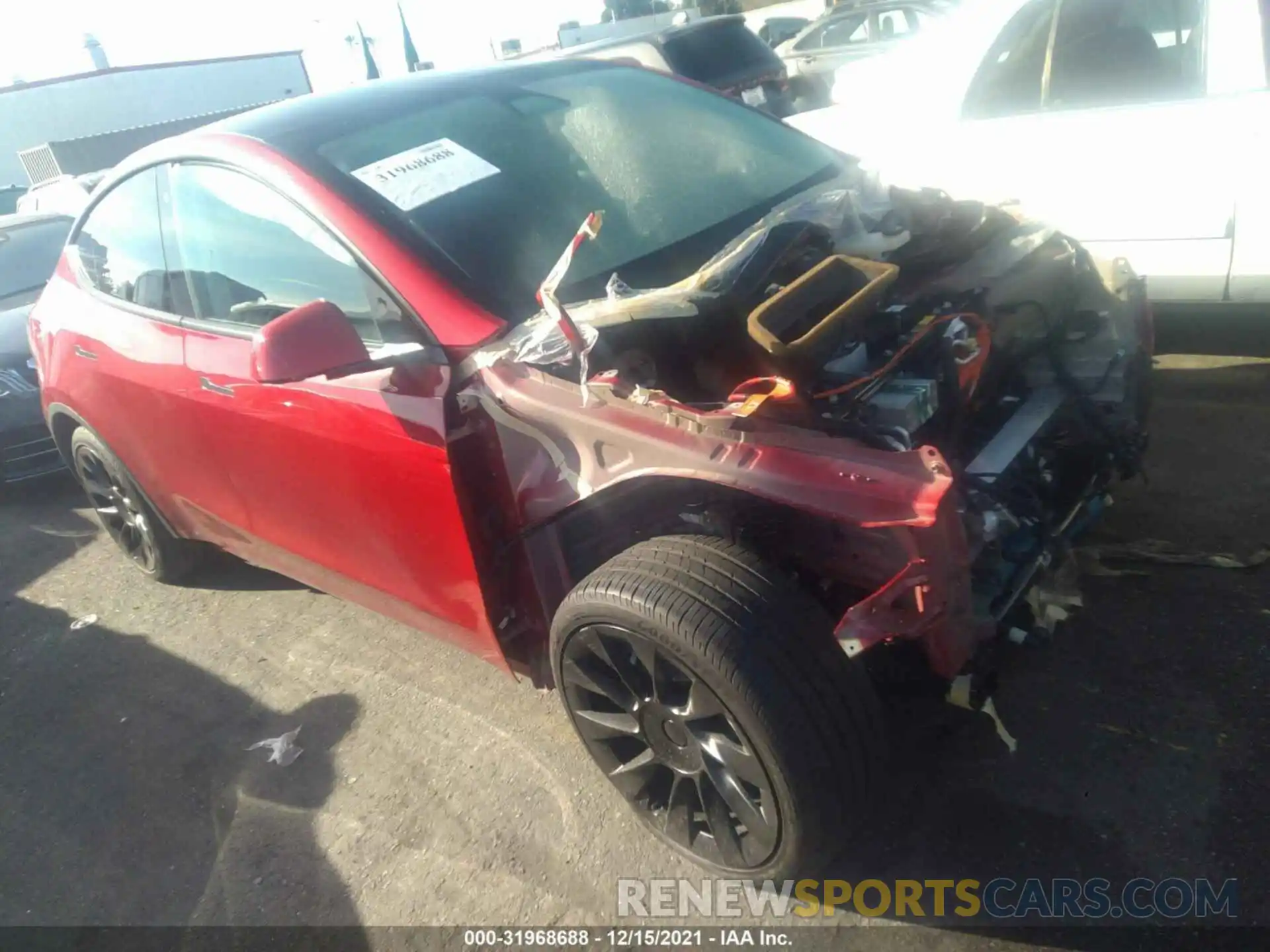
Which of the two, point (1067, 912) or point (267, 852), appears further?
point (267, 852)

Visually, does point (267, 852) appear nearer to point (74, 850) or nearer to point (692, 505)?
point (74, 850)

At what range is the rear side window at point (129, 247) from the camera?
10.4 feet

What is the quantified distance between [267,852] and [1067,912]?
207cm

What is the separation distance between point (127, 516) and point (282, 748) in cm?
169

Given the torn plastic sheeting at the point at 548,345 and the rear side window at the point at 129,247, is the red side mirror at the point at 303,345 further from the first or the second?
the rear side window at the point at 129,247

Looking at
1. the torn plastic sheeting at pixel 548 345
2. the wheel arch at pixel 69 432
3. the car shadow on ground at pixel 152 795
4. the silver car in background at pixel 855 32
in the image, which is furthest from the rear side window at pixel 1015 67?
the silver car in background at pixel 855 32

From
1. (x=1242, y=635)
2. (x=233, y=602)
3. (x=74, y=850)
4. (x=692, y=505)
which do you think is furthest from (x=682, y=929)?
(x=233, y=602)

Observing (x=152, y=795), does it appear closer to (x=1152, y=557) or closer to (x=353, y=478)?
(x=353, y=478)

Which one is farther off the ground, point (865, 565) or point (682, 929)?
point (865, 565)

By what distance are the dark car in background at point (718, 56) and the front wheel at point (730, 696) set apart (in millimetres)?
7487

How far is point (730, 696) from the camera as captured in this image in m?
1.88

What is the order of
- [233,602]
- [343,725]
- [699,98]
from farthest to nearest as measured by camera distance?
[233,602] < [699,98] < [343,725]

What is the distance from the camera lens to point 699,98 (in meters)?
3.36

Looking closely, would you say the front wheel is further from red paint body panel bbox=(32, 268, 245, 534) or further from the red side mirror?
red paint body panel bbox=(32, 268, 245, 534)
